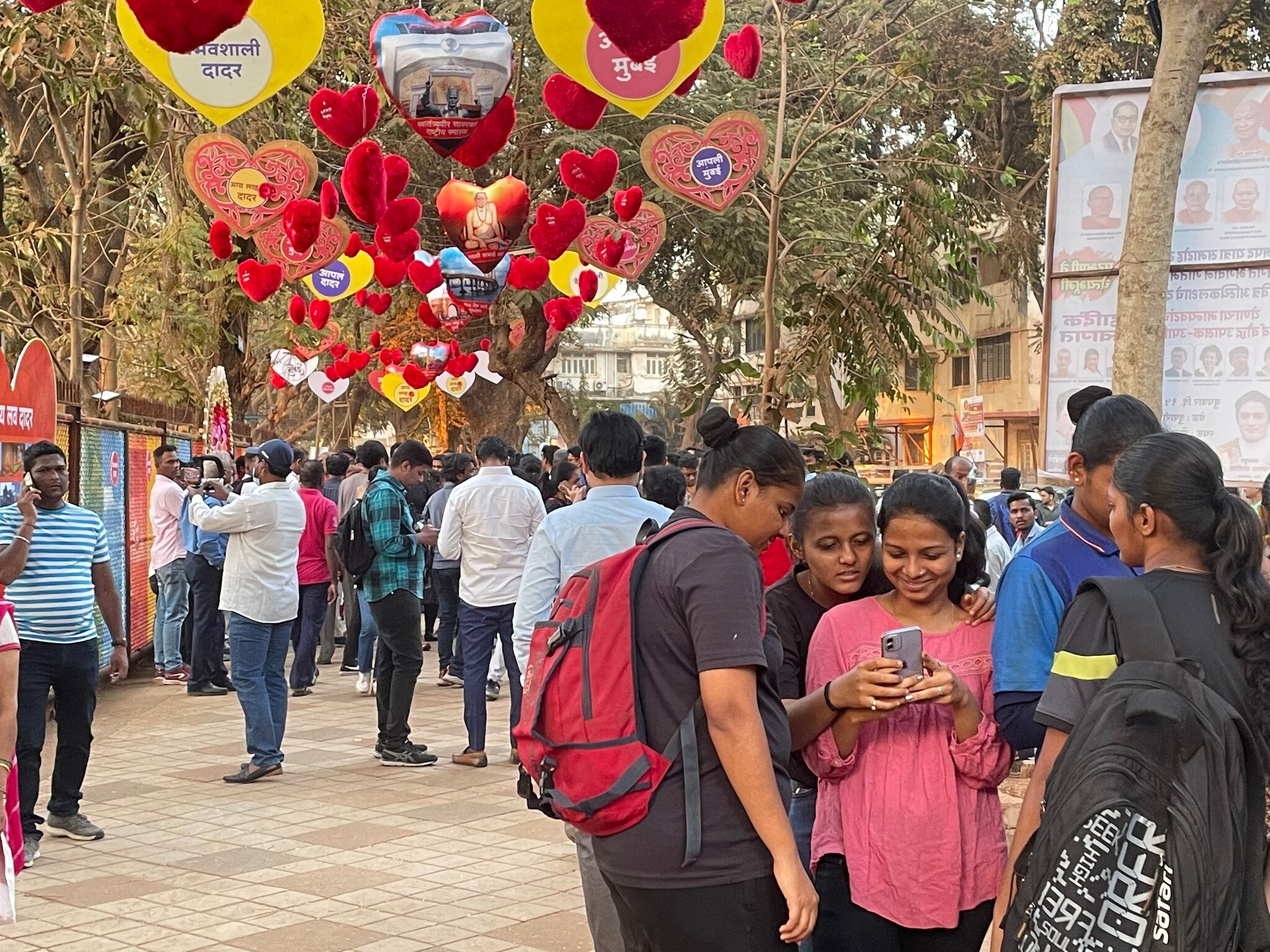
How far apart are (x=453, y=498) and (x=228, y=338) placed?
10454 millimetres

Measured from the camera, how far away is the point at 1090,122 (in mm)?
7082

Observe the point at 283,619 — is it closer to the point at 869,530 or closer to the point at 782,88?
the point at 782,88

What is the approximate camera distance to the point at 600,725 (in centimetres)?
306

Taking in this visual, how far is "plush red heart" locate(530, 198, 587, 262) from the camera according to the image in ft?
43.0

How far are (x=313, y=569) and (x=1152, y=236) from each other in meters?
7.44

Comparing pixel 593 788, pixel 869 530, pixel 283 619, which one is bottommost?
pixel 283 619

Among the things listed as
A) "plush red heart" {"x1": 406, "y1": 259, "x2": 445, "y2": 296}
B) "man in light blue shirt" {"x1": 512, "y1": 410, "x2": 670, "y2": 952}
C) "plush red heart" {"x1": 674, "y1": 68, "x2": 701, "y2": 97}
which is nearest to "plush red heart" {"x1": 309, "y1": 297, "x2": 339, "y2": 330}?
"plush red heart" {"x1": 406, "y1": 259, "x2": 445, "y2": 296}

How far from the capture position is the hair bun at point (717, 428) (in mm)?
3418

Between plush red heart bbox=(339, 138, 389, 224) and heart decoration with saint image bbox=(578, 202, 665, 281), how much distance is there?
13.4ft

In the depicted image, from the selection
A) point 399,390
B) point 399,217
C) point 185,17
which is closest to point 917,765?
point 185,17

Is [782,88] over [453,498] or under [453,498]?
over

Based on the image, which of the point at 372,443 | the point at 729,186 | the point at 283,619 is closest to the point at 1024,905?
the point at 283,619

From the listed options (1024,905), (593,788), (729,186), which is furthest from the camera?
(729,186)

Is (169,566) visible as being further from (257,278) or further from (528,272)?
(528,272)
